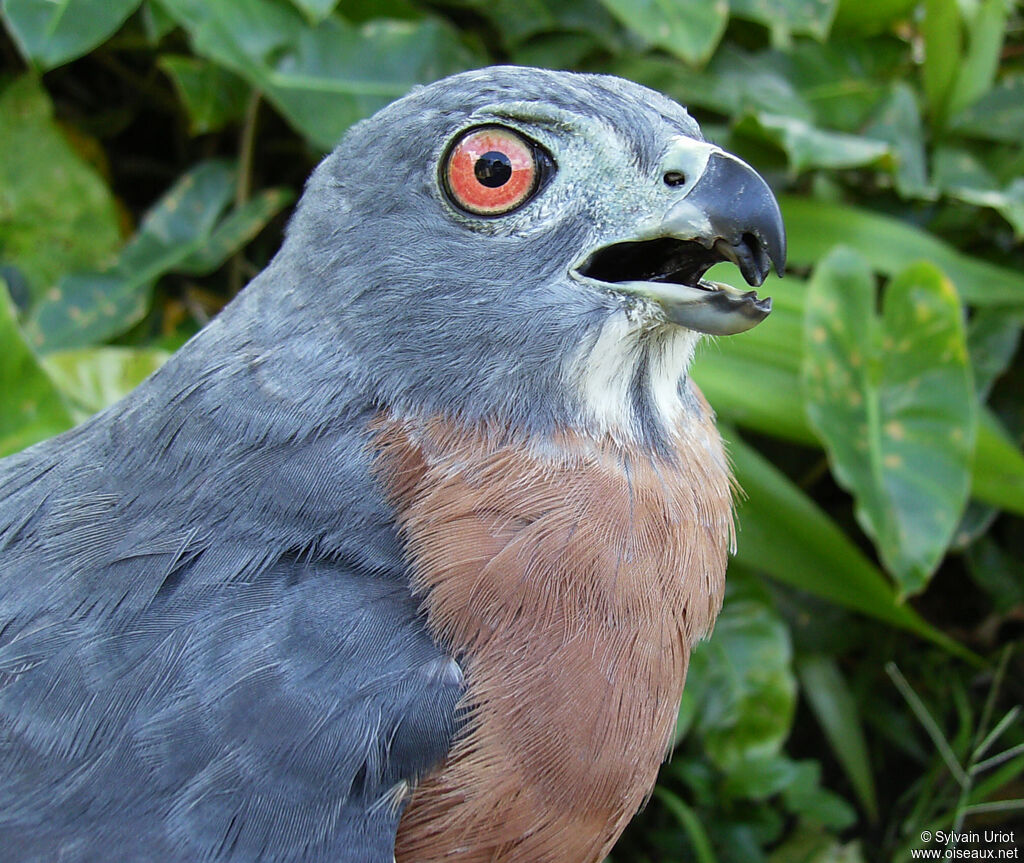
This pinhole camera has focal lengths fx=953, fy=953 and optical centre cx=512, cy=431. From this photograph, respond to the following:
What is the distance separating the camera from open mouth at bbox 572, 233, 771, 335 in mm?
1273

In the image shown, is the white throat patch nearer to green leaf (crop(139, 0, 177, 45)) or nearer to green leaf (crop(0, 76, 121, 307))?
green leaf (crop(139, 0, 177, 45))

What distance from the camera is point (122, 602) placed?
1242 mm

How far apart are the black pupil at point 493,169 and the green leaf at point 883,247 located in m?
1.72

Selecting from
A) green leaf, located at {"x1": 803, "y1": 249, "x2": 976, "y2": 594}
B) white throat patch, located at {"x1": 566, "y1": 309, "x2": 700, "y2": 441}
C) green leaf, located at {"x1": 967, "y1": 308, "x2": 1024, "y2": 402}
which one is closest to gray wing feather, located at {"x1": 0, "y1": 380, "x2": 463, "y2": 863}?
white throat patch, located at {"x1": 566, "y1": 309, "x2": 700, "y2": 441}

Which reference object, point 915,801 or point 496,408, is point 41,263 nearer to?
point 496,408

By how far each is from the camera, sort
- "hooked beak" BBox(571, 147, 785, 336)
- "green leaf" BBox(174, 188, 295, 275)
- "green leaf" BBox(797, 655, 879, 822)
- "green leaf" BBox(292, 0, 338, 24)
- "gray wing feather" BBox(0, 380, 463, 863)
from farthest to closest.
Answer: "green leaf" BBox(174, 188, 295, 275) → "green leaf" BBox(797, 655, 879, 822) → "green leaf" BBox(292, 0, 338, 24) → "hooked beak" BBox(571, 147, 785, 336) → "gray wing feather" BBox(0, 380, 463, 863)

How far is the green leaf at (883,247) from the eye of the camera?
2.76 m

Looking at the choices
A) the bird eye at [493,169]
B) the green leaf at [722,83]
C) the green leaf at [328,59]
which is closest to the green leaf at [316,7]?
the green leaf at [328,59]

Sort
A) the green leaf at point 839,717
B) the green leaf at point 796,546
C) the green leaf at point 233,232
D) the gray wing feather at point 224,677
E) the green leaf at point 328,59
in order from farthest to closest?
the green leaf at point 233,232, the green leaf at point 839,717, the green leaf at point 328,59, the green leaf at point 796,546, the gray wing feather at point 224,677

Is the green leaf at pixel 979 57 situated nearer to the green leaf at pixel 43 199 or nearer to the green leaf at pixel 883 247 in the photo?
the green leaf at pixel 883 247

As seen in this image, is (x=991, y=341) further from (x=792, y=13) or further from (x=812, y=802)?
(x=812, y=802)

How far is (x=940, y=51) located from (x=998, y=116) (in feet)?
0.99

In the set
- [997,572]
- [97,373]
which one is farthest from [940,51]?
[97,373]

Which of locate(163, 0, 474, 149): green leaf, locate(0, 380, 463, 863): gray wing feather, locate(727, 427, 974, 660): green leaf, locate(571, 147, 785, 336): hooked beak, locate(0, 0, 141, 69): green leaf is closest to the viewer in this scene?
locate(0, 380, 463, 863): gray wing feather
